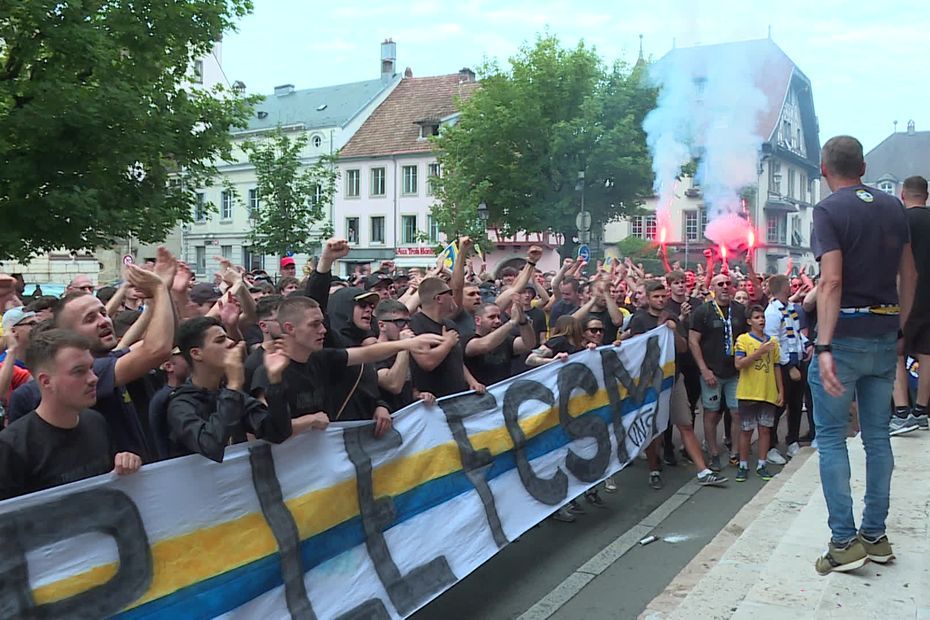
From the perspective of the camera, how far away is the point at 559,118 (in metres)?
34.3

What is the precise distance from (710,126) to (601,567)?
31677mm

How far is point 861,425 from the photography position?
13.1 ft

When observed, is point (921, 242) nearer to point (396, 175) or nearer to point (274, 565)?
point (274, 565)

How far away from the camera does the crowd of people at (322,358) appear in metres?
3.41

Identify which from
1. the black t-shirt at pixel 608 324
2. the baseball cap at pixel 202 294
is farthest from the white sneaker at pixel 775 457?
the baseball cap at pixel 202 294

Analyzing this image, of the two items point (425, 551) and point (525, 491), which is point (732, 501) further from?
point (425, 551)

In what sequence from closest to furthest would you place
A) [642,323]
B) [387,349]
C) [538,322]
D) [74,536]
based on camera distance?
[74,536] < [387,349] < [642,323] < [538,322]

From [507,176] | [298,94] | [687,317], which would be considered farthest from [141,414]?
[298,94]

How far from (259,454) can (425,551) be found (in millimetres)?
1250

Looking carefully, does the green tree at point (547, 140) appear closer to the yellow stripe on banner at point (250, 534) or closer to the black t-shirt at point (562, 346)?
the black t-shirt at point (562, 346)

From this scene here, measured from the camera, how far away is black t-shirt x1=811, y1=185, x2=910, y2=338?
3846 mm

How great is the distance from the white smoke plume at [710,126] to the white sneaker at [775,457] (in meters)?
21.7

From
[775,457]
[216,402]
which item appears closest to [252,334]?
[216,402]

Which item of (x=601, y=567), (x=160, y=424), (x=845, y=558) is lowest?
(x=601, y=567)
